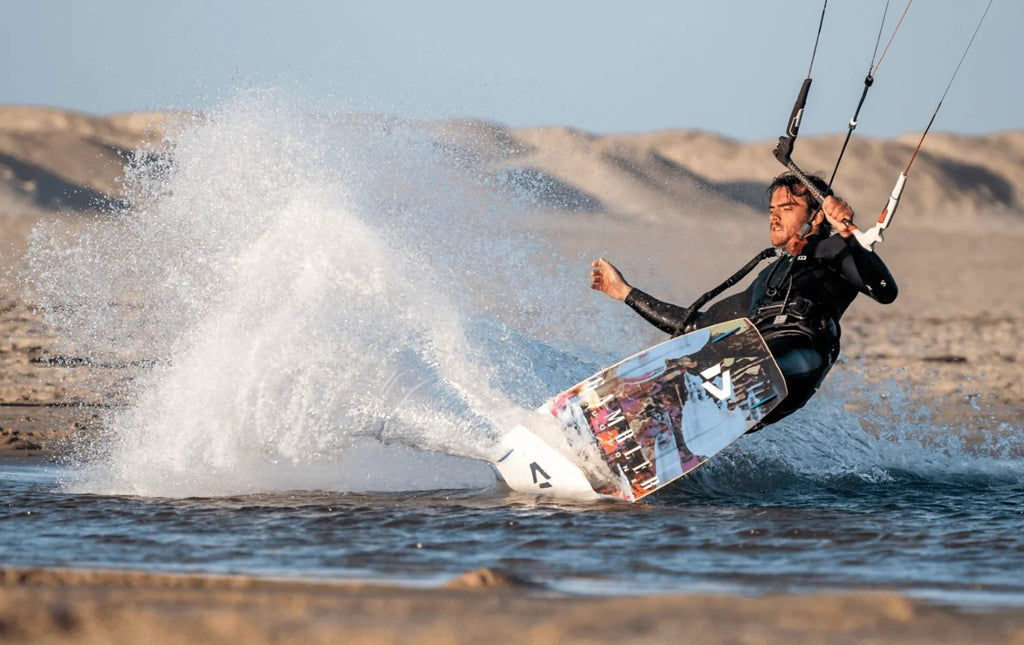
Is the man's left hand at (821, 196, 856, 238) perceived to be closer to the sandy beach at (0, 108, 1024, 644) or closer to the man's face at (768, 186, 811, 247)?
the man's face at (768, 186, 811, 247)

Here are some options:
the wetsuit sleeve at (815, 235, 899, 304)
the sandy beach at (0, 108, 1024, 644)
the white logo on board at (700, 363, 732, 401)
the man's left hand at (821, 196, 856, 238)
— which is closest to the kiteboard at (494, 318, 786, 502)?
the white logo on board at (700, 363, 732, 401)

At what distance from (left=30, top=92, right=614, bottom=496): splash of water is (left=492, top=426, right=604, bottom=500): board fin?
10cm

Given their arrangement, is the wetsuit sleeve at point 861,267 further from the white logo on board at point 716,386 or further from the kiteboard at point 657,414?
the white logo on board at point 716,386

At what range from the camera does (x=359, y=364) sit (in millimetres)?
6742

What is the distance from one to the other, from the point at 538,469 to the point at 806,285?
5.06 ft

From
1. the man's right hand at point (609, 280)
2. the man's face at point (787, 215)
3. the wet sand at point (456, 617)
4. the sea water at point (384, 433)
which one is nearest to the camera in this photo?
the wet sand at point (456, 617)

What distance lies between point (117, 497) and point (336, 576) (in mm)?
2176

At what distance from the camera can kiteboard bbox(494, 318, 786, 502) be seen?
627 centimetres

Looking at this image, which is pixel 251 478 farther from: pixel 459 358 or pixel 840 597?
pixel 840 597

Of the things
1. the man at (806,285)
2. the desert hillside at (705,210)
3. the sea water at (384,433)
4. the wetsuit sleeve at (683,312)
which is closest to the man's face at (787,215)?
the man at (806,285)

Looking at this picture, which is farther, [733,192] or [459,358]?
[733,192]

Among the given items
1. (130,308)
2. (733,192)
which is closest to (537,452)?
(130,308)

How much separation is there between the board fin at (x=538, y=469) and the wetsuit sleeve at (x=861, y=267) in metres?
1.56

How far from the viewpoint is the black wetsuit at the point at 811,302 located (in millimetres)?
6297
